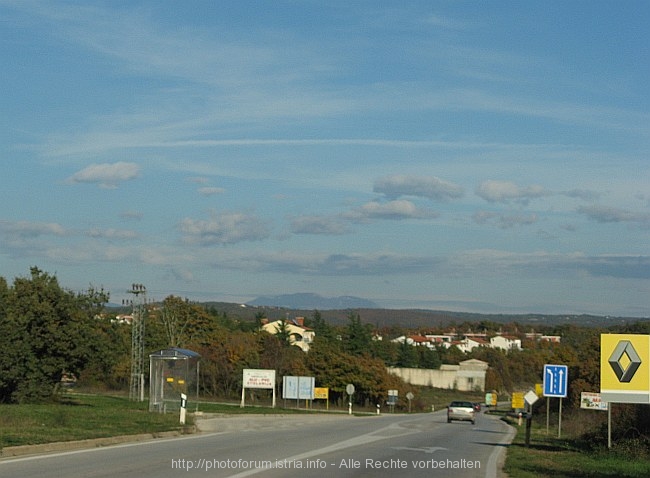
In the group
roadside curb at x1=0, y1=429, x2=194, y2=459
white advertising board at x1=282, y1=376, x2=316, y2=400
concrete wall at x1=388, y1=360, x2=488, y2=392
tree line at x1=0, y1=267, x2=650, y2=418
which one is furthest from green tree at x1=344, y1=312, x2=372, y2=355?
roadside curb at x1=0, y1=429, x2=194, y2=459

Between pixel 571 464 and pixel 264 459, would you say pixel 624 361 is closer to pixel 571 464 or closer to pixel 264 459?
pixel 571 464

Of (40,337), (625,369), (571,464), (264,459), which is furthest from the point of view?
(40,337)

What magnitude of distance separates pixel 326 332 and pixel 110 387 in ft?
201

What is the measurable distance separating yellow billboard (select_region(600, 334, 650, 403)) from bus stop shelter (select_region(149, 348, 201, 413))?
22.0m

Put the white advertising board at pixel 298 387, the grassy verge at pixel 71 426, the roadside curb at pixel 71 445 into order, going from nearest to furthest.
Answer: the roadside curb at pixel 71 445 < the grassy verge at pixel 71 426 < the white advertising board at pixel 298 387

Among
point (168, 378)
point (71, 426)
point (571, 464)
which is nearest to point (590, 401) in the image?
point (571, 464)

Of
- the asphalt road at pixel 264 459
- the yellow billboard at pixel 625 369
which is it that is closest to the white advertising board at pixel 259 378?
the asphalt road at pixel 264 459

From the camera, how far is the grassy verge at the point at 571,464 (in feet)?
62.4

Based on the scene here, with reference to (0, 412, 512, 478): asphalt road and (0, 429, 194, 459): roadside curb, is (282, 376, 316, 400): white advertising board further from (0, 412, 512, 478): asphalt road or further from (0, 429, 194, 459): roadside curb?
(0, 429, 194, 459): roadside curb

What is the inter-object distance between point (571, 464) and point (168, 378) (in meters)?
21.8

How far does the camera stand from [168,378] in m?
39.6

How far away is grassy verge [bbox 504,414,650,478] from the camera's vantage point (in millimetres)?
19016

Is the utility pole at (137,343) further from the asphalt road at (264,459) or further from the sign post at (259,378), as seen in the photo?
the asphalt road at (264,459)

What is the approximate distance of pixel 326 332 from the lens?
138 m
